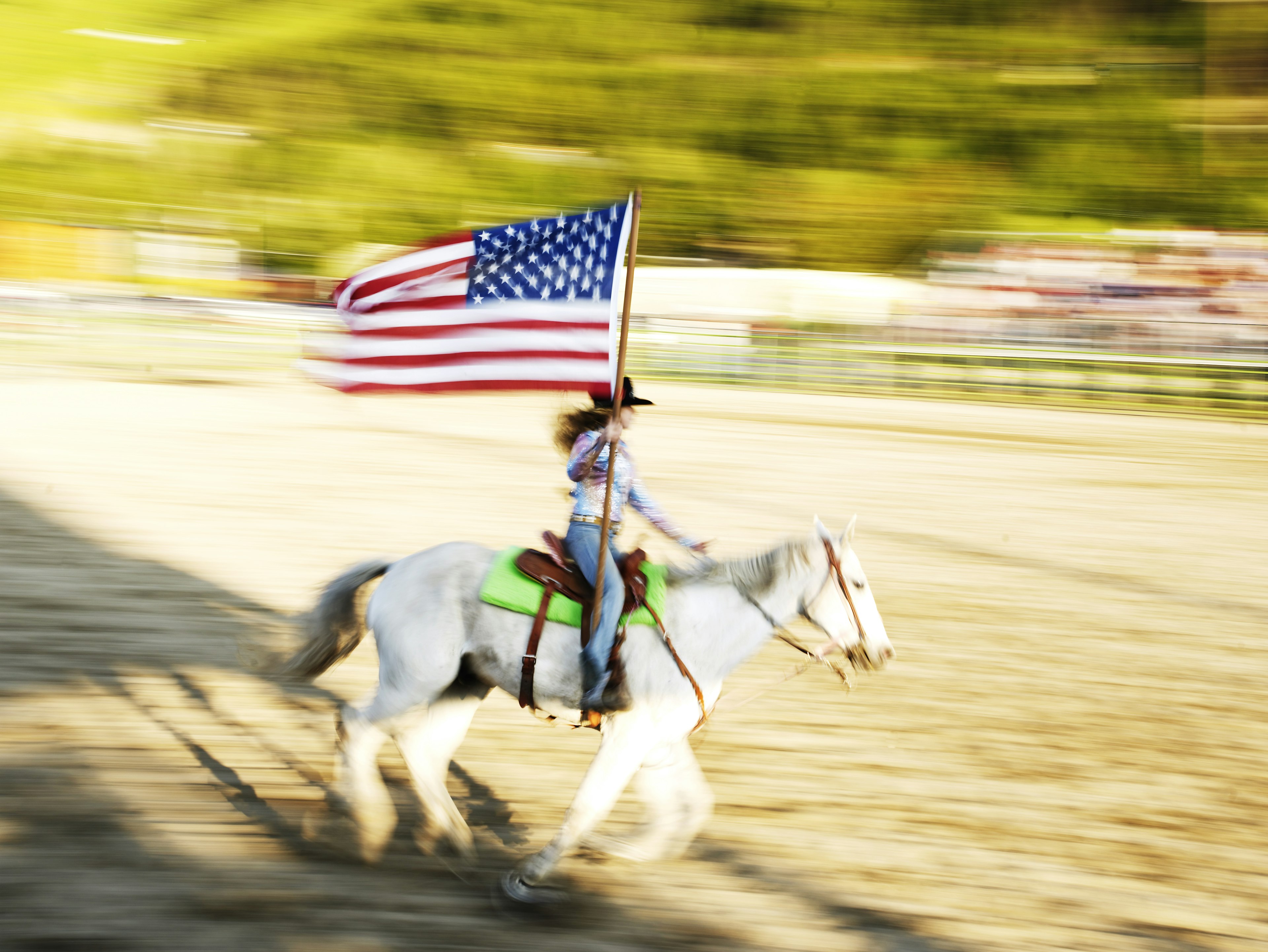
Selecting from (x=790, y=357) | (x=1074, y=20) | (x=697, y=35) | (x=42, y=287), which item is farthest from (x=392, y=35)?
(x=790, y=357)

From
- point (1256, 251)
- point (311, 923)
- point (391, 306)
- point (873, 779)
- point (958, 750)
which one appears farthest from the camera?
point (1256, 251)

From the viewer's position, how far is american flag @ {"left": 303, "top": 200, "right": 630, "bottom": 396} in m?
4.40

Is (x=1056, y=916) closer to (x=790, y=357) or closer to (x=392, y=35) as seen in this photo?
(x=790, y=357)

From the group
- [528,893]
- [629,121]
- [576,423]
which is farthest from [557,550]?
[629,121]

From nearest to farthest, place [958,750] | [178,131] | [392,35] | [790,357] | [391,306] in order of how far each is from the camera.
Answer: [391,306]
[958,750]
[790,357]
[178,131]
[392,35]

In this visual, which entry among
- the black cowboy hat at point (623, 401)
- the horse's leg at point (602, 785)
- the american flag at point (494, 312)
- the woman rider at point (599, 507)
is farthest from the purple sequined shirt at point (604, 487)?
the horse's leg at point (602, 785)

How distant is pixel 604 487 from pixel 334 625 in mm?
1331

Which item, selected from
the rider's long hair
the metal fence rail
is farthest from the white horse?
the metal fence rail

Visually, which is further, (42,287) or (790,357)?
(42,287)

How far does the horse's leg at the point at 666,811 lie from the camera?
4.44 metres

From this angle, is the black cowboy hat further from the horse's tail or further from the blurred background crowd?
the blurred background crowd

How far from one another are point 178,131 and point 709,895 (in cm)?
8210

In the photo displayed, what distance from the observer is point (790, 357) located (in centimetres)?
2758

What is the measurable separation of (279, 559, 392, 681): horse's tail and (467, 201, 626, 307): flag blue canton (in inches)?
49.1
